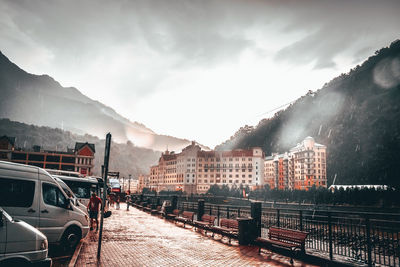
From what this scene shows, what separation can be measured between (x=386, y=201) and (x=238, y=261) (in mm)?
43264

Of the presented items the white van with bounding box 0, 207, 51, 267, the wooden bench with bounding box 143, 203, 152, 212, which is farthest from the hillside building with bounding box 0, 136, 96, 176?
the white van with bounding box 0, 207, 51, 267

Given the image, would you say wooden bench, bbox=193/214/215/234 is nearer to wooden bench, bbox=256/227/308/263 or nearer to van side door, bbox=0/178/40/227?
wooden bench, bbox=256/227/308/263

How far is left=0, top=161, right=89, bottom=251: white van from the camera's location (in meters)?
7.70

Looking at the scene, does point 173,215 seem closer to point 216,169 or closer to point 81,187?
point 81,187

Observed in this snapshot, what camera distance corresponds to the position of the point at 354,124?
415ft

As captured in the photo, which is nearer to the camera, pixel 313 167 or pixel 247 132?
pixel 313 167

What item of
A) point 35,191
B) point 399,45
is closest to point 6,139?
point 35,191

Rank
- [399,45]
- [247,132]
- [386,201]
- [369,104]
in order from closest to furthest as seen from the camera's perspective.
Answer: [386,201]
[369,104]
[399,45]
[247,132]

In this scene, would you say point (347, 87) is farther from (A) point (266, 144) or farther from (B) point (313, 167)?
(B) point (313, 167)

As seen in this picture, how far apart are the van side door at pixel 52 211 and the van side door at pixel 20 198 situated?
22 cm

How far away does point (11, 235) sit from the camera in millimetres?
4680

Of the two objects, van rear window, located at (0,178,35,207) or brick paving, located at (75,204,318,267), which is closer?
van rear window, located at (0,178,35,207)

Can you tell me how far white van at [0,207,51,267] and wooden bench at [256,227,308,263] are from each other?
654cm

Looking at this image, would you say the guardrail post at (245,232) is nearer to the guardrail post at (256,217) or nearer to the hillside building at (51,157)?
the guardrail post at (256,217)
